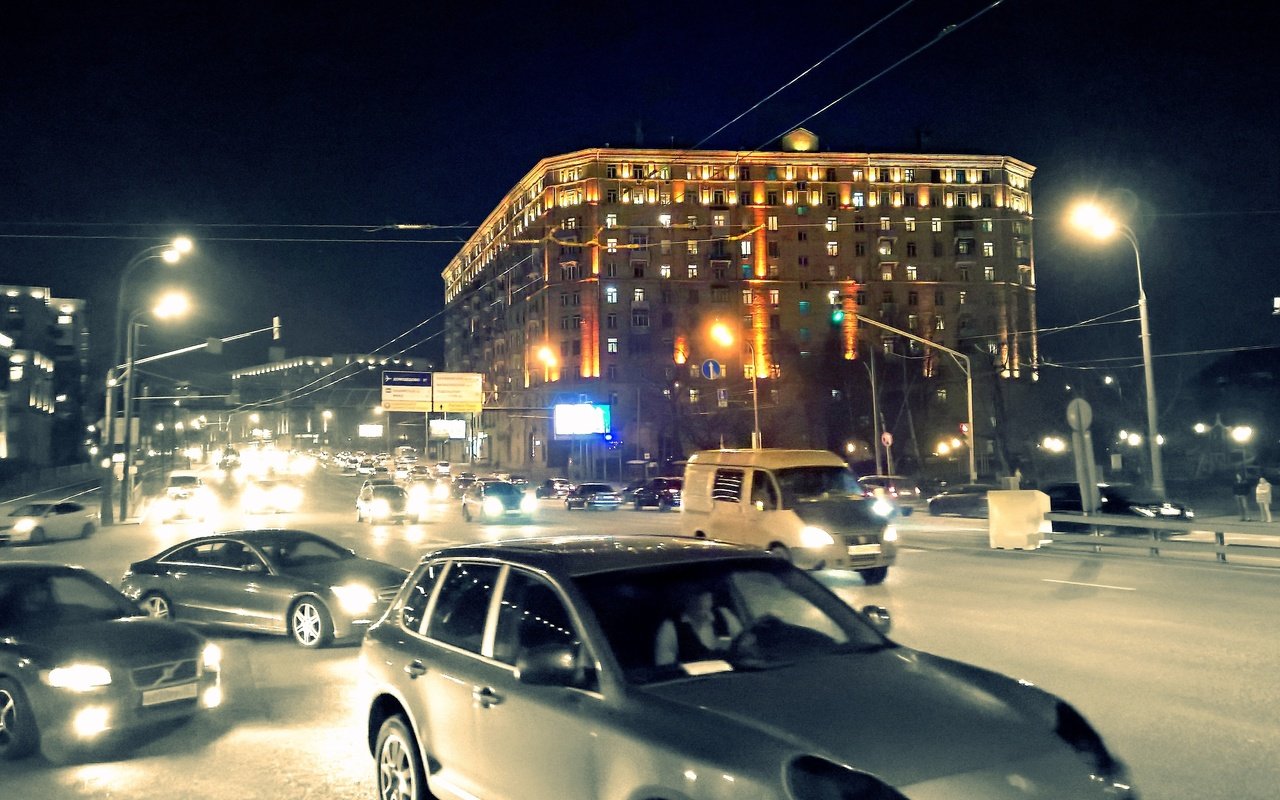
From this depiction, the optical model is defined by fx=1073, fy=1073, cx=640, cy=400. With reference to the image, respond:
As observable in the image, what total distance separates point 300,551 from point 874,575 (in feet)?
30.1

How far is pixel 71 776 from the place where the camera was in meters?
7.13

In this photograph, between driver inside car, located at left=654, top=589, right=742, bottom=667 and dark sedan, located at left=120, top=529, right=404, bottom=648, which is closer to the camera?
driver inside car, located at left=654, top=589, right=742, bottom=667

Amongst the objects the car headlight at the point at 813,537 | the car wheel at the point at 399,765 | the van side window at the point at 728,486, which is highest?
the van side window at the point at 728,486

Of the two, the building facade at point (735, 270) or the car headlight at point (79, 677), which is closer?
the car headlight at point (79, 677)

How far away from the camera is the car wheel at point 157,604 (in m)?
13.4

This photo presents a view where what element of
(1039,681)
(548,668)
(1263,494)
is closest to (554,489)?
(1263,494)

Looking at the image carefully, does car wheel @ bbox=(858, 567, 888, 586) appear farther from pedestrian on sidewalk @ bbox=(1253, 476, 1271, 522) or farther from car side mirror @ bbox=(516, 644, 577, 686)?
pedestrian on sidewalk @ bbox=(1253, 476, 1271, 522)

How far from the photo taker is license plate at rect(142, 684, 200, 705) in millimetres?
7965

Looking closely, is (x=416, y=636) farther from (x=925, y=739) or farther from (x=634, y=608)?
(x=925, y=739)

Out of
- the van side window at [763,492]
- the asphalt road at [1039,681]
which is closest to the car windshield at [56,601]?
the asphalt road at [1039,681]

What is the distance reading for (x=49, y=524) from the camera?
32.9 m

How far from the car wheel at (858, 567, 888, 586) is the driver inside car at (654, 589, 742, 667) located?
12.9 metres

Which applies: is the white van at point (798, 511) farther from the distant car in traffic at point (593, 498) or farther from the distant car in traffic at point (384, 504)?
the distant car in traffic at point (593, 498)

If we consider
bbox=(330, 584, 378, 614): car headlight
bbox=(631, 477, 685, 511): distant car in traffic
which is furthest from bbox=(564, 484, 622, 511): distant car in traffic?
bbox=(330, 584, 378, 614): car headlight
